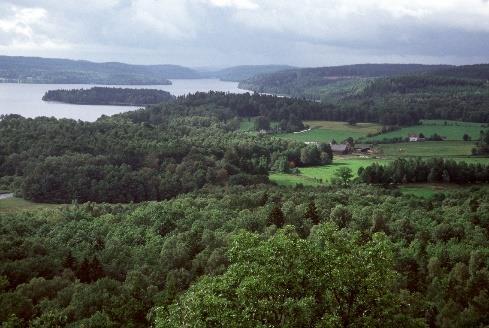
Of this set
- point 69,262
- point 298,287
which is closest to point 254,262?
point 298,287

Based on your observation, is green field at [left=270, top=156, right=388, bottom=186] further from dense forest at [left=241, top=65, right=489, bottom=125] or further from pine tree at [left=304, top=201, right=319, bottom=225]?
dense forest at [left=241, top=65, right=489, bottom=125]

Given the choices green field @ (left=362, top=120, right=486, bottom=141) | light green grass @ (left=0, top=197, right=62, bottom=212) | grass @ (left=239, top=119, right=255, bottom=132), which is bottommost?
light green grass @ (left=0, top=197, right=62, bottom=212)

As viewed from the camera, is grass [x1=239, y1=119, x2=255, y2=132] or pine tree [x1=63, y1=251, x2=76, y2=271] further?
grass [x1=239, y1=119, x2=255, y2=132]

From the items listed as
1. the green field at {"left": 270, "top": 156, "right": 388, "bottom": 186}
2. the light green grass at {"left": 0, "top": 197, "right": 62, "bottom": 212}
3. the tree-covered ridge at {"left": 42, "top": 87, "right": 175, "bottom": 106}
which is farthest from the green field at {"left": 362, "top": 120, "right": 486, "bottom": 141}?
the tree-covered ridge at {"left": 42, "top": 87, "right": 175, "bottom": 106}

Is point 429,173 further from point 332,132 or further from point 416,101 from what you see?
point 416,101

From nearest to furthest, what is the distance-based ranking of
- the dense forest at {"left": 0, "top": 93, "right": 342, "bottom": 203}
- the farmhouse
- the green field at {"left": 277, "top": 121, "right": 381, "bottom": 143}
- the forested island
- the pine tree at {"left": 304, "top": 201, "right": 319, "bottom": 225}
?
the forested island < the pine tree at {"left": 304, "top": 201, "right": 319, "bottom": 225} < the dense forest at {"left": 0, "top": 93, "right": 342, "bottom": 203} < the farmhouse < the green field at {"left": 277, "top": 121, "right": 381, "bottom": 143}

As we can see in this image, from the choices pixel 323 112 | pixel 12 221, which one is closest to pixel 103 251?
pixel 12 221

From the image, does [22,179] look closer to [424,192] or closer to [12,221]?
[12,221]

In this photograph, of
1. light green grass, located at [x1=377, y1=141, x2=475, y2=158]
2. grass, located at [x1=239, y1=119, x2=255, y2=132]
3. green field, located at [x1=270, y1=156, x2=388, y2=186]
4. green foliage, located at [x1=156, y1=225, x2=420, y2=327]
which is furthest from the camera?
grass, located at [x1=239, y1=119, x2=255, y2=132]
